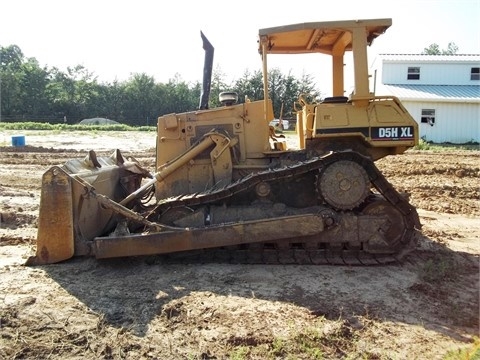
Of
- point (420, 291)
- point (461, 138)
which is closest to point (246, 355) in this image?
point (420, 291)

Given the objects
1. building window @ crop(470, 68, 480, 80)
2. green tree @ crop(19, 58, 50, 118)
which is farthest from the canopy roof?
green tree @ crop(19, 58, 50, 118)

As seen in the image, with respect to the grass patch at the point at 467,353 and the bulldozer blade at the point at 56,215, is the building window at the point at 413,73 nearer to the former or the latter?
the bulldozer blade at the point at 56,215

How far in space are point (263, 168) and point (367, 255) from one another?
5.75 feet

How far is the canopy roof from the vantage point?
5789mm

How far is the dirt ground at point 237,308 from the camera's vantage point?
3.82 metres

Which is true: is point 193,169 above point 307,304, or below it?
above

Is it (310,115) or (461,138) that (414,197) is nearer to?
(310,115)

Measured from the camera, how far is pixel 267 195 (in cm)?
595

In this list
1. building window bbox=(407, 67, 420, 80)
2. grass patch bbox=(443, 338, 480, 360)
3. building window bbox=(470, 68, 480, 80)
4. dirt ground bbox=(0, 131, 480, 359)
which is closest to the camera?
grass patch bbox=(443, 338, 480, 360)

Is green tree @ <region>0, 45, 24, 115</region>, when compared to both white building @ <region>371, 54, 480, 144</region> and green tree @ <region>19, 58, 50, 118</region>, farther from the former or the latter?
white building @ <region>371, 54, 480, 144</region>

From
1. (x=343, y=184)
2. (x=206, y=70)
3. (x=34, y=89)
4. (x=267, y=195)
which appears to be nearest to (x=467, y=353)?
(x=343, y=184)

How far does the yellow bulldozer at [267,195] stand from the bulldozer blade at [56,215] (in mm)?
12

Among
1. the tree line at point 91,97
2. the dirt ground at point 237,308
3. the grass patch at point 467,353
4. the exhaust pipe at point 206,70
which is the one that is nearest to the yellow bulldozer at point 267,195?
the dirt ground at point 237,308

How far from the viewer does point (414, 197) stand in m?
10.6
